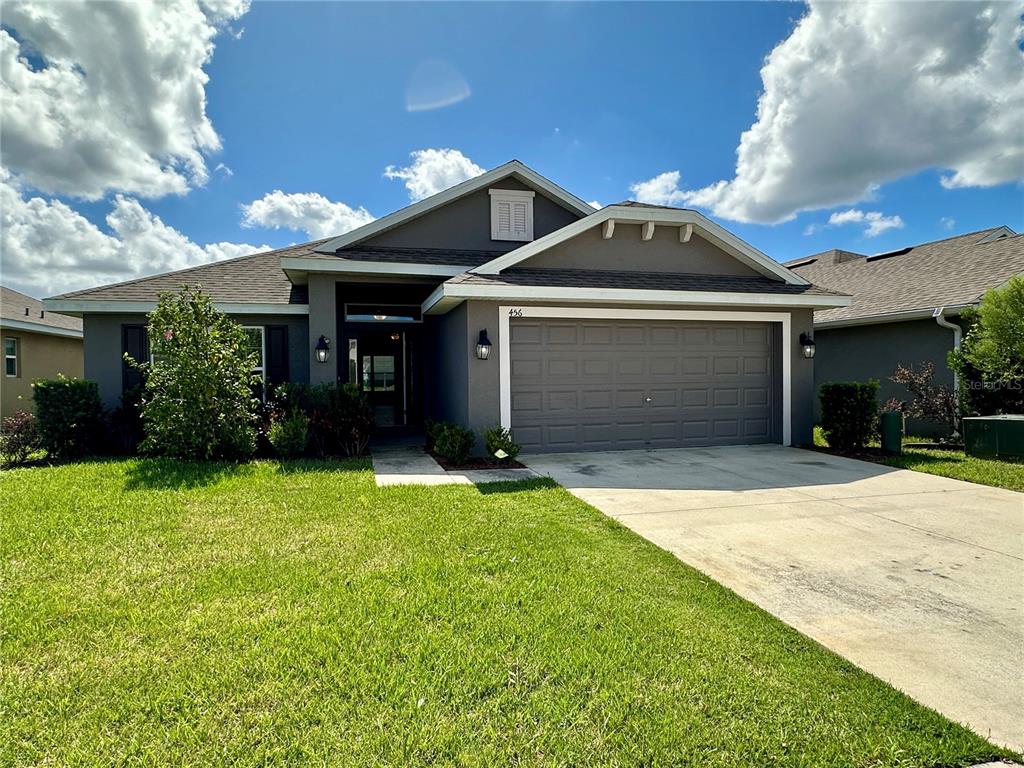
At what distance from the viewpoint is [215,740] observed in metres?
2.20

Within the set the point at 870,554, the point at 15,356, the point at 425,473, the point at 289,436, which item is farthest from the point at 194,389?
the point at 15,356

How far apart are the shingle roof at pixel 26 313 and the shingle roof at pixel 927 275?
22.7 meters

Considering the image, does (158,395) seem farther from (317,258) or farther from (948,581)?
(948,581)

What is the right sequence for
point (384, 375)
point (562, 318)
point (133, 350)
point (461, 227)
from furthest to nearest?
1. point (384, 375)
2. point (461, 227)
3. point (133, 350)
4. point (562, 318)

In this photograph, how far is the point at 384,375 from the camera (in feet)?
42.6

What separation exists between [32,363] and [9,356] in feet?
3.02

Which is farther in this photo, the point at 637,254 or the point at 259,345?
the point at 259,345

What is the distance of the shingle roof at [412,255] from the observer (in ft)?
33.7

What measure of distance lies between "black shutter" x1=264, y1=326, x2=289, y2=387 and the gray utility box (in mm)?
13197

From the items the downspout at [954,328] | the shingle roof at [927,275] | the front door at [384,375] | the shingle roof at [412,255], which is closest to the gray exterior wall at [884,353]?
the downspout at [954,328]

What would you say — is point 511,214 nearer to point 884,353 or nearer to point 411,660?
point 884,353

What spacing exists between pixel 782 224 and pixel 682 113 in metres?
12.2

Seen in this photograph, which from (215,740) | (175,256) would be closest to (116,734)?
(215,740)

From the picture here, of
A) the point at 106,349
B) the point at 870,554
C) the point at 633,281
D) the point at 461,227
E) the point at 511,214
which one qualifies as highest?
the point at 511,214
